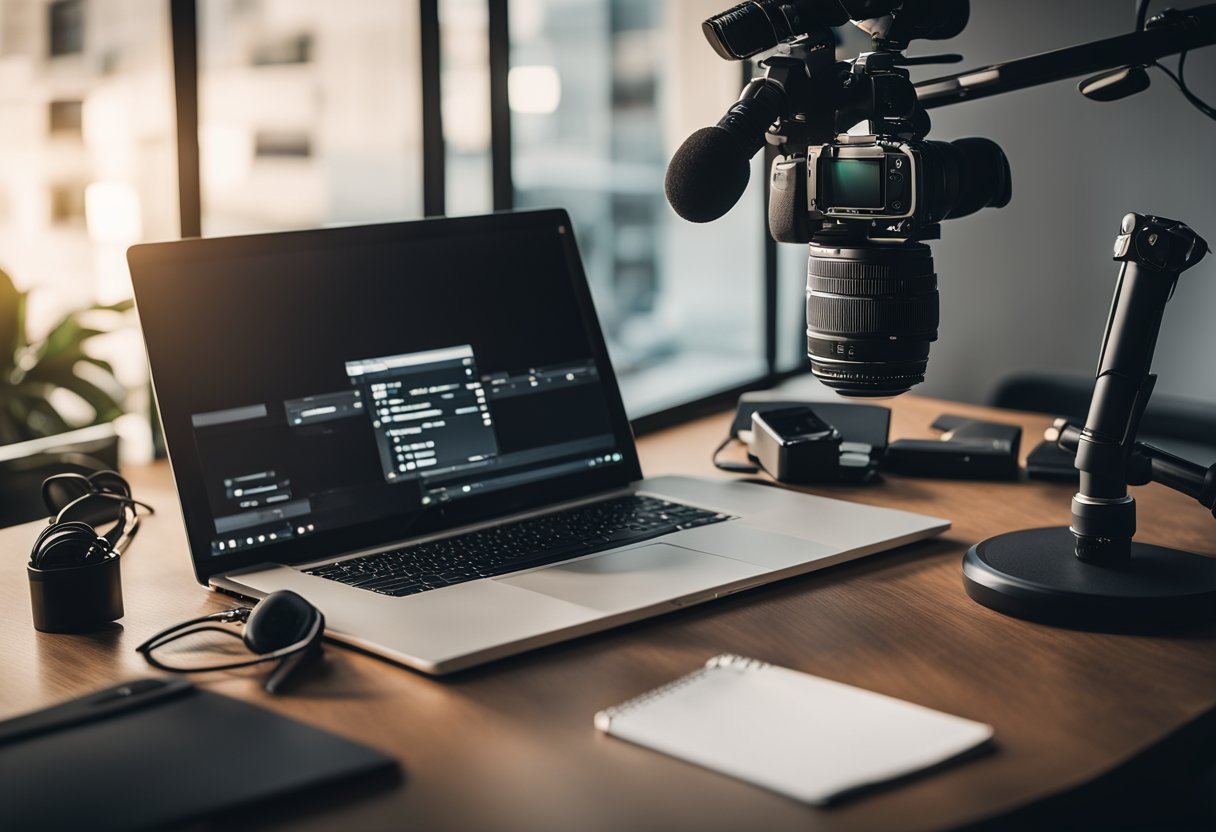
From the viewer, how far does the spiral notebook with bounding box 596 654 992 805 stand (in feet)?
2.36

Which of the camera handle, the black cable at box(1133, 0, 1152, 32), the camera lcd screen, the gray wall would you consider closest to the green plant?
the camera lcd screen

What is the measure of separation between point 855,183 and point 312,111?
1.18m

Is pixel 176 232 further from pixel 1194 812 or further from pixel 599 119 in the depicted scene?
pixel 599 119

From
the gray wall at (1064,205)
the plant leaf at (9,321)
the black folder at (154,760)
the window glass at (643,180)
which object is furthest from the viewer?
the window glass at (643,180)

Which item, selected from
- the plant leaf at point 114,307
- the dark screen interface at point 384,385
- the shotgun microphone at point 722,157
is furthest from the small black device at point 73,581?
the plant leaf at point 114,307

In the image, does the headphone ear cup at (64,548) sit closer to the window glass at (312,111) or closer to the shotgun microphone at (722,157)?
the shotgun microphone at (722,157)

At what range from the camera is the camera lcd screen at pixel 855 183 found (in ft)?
3.31

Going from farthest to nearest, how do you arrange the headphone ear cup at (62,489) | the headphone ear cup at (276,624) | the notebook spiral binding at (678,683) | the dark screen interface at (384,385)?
the headphone ear cup at (62,489) < the dark screen interface at (384,385) < the headphone ear cup at (276,624) < the notebook spiral binding at (678,683)

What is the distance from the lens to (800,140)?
1.06m

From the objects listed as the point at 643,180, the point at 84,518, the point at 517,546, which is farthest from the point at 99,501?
the point at 643,180

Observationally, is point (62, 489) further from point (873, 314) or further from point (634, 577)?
point (873, 314)

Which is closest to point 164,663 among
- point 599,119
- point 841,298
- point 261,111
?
point 841,298

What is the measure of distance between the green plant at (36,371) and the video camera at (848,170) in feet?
3.03

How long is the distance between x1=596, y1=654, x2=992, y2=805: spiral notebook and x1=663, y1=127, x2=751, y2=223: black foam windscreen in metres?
0.37
